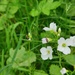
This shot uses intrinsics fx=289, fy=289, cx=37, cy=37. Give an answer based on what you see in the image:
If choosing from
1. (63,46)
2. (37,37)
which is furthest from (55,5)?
(63,46)

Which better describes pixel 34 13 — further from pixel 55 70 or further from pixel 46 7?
pixel 55 70

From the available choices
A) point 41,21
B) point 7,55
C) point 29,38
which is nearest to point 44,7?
point 41,21

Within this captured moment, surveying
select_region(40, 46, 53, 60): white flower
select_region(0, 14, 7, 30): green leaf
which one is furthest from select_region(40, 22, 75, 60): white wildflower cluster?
select_region(0, 14, 7, 30): green leaf

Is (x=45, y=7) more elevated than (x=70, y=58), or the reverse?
(x=45, y=7)

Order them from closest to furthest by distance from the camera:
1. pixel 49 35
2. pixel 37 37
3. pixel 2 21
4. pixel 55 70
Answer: pixel 55 70, pixel 49 35, pixel 37 37, pixel 2 21

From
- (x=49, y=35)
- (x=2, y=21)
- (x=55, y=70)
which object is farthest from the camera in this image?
(x=2, y=21)

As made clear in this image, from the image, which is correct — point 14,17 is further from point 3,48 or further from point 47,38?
point 47,38

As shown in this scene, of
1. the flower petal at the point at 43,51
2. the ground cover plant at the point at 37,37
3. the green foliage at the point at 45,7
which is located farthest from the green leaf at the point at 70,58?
the green foliage at the point at 45,7

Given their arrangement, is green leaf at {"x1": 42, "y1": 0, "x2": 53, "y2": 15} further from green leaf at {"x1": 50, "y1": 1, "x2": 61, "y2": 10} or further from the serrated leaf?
the serrated leaf
